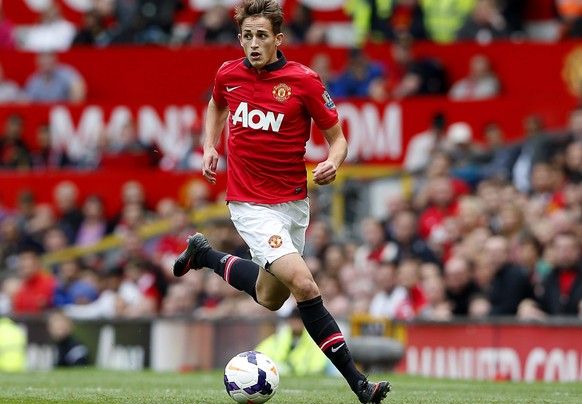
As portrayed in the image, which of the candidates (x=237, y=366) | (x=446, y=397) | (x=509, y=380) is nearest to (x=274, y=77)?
(x=237, y=366)

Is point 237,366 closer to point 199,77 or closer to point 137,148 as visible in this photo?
point 137,148

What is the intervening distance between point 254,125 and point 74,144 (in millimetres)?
12035

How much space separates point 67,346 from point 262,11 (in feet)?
25.6

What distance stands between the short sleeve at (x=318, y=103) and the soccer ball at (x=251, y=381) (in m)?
1.49

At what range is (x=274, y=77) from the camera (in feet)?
27.9

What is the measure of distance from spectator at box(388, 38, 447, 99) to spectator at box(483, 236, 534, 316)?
21.2 feet

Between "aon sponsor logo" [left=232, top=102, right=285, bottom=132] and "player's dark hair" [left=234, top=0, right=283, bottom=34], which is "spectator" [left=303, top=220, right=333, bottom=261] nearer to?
"aon sponsor logo" [left=232, top=102, right=285, bottom=132]

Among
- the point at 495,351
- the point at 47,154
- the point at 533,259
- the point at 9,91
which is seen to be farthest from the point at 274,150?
the point at 9,91

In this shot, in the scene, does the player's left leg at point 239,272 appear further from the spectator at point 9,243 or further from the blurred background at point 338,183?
the spectator at point 9,243

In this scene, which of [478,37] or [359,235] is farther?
[478,37]

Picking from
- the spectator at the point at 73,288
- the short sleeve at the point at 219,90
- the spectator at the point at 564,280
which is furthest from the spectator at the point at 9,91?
the short sleeve at the point at 219,90

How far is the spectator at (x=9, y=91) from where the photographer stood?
2078cm

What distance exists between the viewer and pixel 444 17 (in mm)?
20891

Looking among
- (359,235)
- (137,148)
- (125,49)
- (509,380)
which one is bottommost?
(509,380)
